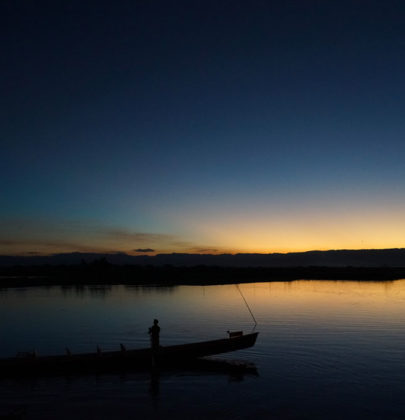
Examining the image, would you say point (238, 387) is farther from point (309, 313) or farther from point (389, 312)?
point (389, 312)

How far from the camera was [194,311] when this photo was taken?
45.8 metres

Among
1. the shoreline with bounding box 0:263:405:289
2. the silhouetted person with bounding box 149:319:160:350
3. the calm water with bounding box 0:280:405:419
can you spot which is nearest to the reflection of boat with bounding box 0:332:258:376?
the silhouetted person with bounding box 149:319:160:350

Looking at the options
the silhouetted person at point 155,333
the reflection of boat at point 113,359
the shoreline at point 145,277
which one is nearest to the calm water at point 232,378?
the reflection of boat at point 113,359

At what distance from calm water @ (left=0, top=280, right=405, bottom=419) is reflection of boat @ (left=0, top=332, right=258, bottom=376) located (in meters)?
0.77

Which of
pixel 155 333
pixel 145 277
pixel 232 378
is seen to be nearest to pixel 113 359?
pixel 155 333

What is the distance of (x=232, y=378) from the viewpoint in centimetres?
1945

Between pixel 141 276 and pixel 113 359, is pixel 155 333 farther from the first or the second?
pixel 141 276

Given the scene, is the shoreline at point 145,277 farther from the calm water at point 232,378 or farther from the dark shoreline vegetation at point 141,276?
the calm water at point 232,378

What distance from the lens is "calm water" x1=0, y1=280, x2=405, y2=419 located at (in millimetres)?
15469

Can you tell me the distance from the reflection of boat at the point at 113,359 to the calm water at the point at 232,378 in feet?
2.53

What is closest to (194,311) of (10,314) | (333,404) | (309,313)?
(309,313)

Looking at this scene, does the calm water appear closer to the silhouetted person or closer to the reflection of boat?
the reflection of boat

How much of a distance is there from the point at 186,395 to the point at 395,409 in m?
8.28

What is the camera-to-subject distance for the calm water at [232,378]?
15469 mm
